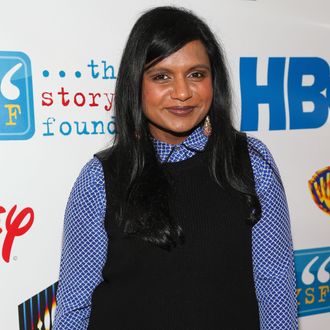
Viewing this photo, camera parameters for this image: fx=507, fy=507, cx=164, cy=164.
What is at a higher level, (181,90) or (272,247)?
(181,90)

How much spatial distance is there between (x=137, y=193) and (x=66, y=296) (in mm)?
268

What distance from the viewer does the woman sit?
976mm

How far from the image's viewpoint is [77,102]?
1.41m

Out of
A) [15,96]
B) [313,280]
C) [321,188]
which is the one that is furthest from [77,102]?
[313,280]

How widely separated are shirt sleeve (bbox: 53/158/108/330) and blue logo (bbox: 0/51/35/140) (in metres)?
0.40

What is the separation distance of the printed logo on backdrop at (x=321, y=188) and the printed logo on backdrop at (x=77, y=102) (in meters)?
0.72

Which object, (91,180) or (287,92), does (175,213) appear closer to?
(91,180)

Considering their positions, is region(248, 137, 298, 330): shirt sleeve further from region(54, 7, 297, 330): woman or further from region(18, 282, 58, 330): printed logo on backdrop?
region(18, 282, 58, 330): printed logo on backdrop

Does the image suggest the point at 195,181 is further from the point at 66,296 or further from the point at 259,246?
the point at 66,296

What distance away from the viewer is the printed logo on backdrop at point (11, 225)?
1.36 m

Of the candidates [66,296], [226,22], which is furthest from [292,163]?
[66,296]

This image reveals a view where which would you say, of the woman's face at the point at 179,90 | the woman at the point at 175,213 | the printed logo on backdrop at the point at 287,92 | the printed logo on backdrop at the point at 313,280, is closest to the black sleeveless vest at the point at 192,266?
the woman at the point at 175,213

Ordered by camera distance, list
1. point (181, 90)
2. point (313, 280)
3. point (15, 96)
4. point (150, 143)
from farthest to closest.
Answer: point (313, 280) < point (15, 96) < point (150, 143) < point (181, 90)

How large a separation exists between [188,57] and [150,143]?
0.63 ft
